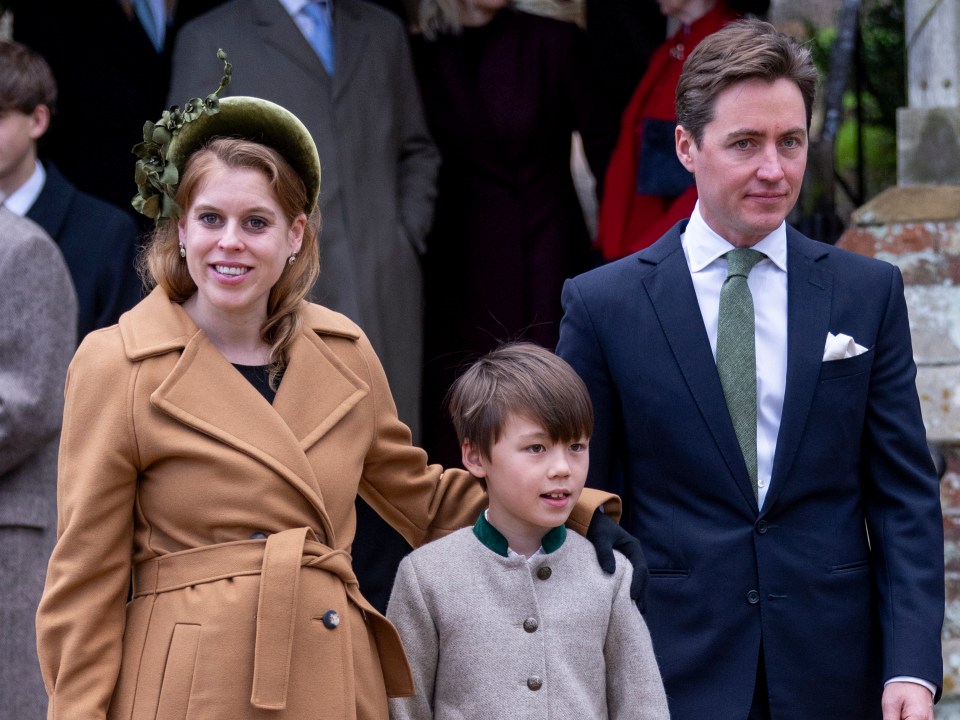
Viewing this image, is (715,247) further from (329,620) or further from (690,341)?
(329,620)

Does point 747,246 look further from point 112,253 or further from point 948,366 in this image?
point 112,253

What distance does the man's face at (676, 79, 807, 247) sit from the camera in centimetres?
320

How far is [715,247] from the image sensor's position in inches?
129

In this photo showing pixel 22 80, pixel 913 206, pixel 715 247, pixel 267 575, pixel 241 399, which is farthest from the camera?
pixel 913 206

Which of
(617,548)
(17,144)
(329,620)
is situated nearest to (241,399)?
(329,620)

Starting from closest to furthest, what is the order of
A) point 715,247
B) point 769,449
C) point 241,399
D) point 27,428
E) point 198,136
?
point 241,399 → point 198,136 → point 769,449 → point 715,247 → point 27,428

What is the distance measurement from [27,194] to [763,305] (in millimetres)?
2750

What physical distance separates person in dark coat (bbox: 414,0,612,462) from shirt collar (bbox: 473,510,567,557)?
231 centimetres

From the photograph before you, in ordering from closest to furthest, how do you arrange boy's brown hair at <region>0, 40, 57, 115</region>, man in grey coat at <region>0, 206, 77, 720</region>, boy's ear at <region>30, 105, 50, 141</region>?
man in grey coat at <region>0, 206, 77, 720</region>, boy's brown hair at <region>0, 40, 57, 115</region>, boy's ear at <region>30, 105, 50, 141</region>

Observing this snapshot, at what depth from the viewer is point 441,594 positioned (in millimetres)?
2988

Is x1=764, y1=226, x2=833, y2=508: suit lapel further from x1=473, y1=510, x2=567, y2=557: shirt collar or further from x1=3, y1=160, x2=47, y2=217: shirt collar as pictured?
x1=3, y1=160, x2=47, y2=217: shirt collar

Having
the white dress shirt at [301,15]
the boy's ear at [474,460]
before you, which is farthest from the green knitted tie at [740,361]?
the white dress shirt at [301,15]

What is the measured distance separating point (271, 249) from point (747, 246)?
1031 mm

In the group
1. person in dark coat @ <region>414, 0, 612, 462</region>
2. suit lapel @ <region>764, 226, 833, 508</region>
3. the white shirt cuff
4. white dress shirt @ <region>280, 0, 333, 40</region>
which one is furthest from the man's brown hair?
white dress shirt @ <region>280, 0, 333, 40</region>
